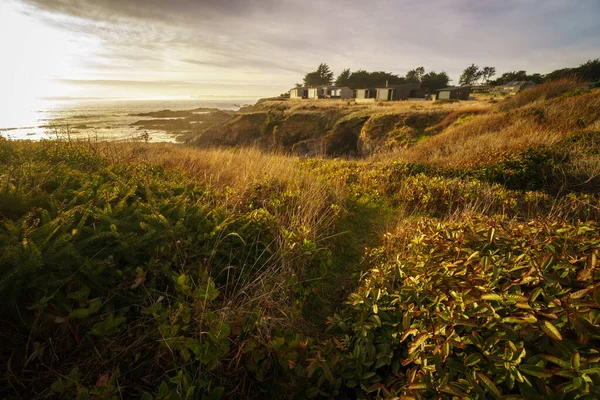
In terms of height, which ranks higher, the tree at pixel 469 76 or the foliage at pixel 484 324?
the tree at pixel 469 76

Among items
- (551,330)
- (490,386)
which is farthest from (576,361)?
(490,386)

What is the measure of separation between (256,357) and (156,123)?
2358 inches

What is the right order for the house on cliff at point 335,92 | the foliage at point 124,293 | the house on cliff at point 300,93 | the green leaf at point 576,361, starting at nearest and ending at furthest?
the green leaf at point 576,361 < the foliage at point 124,293 < the house on cliff at point 335,92 < the house on cliff at point 300,93

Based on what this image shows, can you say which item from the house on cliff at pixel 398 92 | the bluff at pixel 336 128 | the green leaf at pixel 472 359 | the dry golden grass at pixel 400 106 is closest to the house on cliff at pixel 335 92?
the house on cliff at pixel 398 92

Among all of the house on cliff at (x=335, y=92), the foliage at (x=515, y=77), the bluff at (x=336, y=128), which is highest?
the foliage at (x=515, y=77)

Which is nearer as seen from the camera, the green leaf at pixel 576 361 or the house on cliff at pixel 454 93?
the green leaf at pixel 576 361

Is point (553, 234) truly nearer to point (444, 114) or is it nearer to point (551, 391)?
point (551, 391)

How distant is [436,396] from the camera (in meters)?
1.41

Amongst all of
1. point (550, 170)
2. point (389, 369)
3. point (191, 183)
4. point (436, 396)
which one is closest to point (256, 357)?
point (389, 369)

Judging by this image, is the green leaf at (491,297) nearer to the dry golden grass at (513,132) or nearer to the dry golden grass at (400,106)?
the dry golden grass at (513,132)

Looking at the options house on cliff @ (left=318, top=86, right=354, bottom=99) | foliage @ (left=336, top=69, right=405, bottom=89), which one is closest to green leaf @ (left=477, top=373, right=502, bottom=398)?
house on cliff @ (left=318, top=86, right=354, bottom=99)

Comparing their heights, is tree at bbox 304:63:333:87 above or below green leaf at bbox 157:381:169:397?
above

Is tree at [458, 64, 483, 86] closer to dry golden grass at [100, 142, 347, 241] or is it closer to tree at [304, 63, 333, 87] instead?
tree at [304, 63, 333, 87]

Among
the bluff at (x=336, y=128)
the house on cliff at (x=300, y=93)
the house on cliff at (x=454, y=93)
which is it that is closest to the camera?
the bluff at (x=336, y=128)
